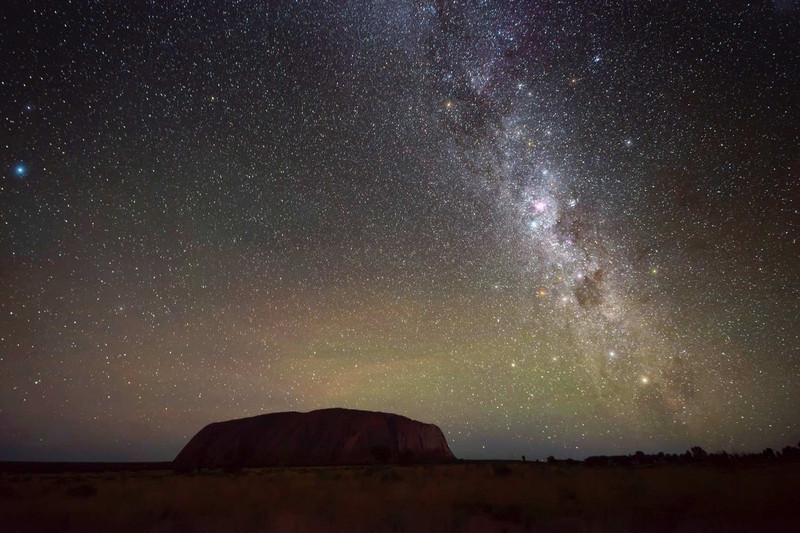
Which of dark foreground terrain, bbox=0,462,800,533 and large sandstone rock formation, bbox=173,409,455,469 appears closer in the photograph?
dark foreground terrain, bbox=0,462,800,533

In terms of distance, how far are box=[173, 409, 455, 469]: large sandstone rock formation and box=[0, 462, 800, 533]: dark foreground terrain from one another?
46356mm

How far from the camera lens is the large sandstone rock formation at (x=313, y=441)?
213 ft

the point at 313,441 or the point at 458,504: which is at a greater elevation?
the point at 313,441

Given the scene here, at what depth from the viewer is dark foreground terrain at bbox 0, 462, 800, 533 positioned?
34.5ft

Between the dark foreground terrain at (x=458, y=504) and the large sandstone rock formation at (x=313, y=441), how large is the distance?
4636 cm

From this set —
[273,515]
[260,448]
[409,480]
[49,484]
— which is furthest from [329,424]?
[273,515]

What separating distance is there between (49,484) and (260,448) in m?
47.5

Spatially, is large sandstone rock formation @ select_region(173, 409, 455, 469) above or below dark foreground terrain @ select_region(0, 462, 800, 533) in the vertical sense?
above

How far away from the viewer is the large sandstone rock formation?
64875 millimetres

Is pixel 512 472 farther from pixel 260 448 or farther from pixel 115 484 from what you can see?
pixel 260 448

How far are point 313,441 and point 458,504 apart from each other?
58.2 meters

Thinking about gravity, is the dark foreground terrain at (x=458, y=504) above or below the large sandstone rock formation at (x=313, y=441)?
below

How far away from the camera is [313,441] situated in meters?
67.4

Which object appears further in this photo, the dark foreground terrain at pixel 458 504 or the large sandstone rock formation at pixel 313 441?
the large sandstone rock formation at pixel 313 441
